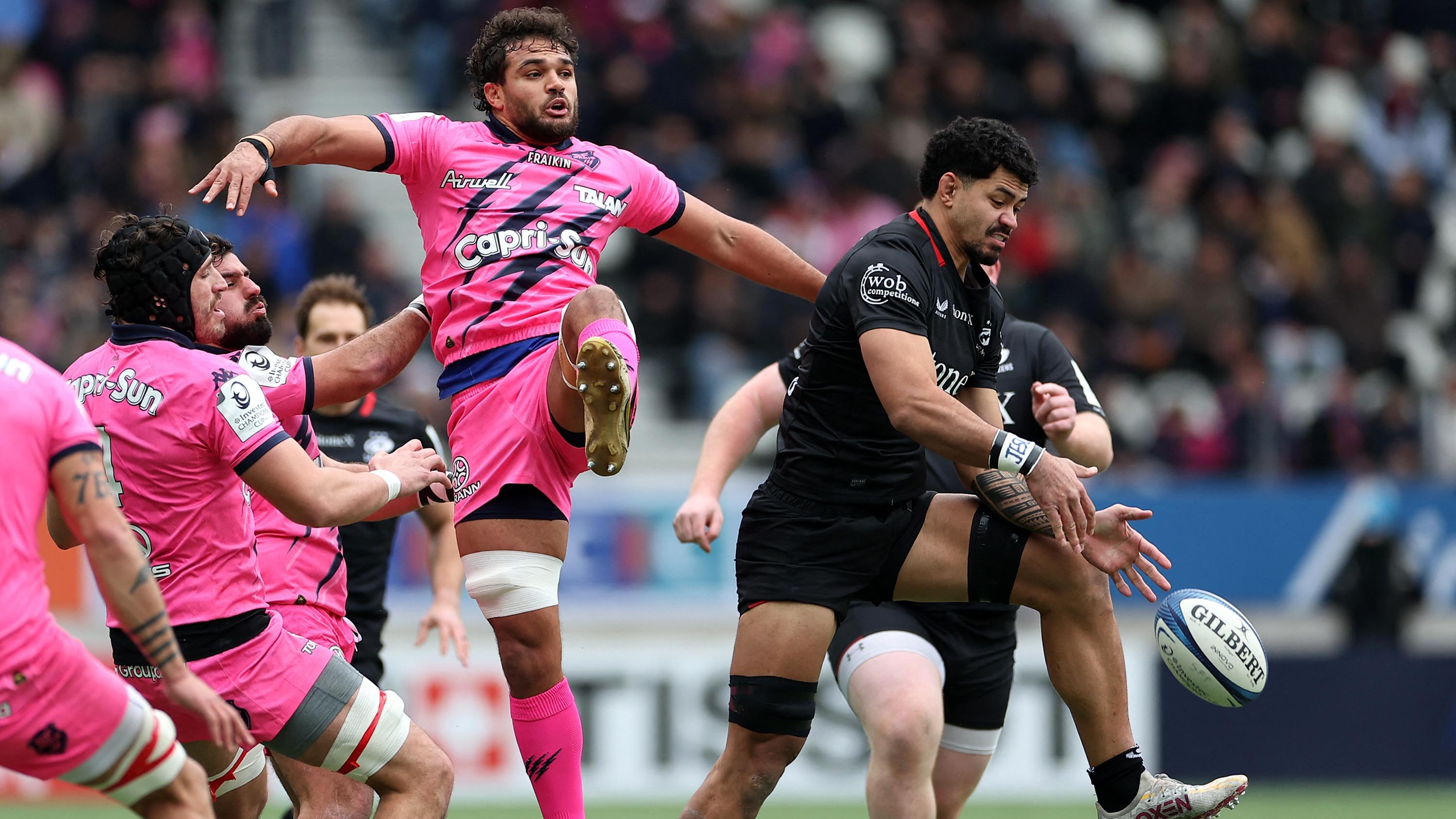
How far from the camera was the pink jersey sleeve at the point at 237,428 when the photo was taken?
512cm

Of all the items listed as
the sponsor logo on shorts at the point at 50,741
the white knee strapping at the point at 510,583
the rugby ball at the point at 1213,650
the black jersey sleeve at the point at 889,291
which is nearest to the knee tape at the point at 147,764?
the sponsor logo on shorts at the point at 50,741

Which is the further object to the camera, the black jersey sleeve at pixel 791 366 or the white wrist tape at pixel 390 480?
the black jersey sleeve at pixel 791 366

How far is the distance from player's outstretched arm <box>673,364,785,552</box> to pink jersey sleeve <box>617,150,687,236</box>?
84 cm

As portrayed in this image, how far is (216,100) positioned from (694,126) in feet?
14.6

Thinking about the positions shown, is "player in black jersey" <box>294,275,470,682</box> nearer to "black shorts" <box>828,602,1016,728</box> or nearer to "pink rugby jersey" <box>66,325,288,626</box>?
"black shorts" <box>828,602,1016,728</box>

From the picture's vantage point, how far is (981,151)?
5.80 m

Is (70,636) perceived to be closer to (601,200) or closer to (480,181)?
(480,181)

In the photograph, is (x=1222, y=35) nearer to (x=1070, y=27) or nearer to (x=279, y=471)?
(x=1070, y=27)

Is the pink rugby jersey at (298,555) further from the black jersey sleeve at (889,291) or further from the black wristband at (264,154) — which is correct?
the black jersey sleeve at (889,291)

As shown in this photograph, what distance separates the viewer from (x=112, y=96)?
15.5 m

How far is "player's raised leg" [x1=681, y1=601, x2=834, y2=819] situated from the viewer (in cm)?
586

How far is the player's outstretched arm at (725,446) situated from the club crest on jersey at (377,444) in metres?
1.45

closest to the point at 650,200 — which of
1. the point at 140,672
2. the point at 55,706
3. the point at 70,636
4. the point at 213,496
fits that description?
the point at 213,496

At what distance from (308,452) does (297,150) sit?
3.61ft
